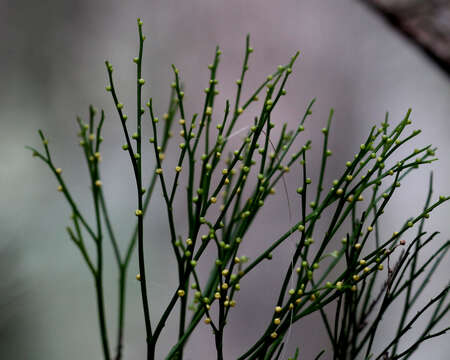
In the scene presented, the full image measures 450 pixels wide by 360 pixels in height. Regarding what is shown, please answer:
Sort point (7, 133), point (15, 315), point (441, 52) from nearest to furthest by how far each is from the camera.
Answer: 1. point (441, 52)
2. point (15, 315)
3. point (7, 133)

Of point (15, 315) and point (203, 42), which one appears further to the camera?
point (203, 42)

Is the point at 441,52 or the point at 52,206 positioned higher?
the point at 52,206

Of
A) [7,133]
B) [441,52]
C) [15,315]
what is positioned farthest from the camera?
[7,133]

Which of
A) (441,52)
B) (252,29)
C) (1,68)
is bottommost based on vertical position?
(441,52)

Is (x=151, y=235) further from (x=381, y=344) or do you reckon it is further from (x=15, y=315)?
(x=381, y=344)

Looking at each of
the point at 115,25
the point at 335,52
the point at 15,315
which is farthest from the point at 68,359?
the point at 335,52

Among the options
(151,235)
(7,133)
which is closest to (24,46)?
(7,133)
